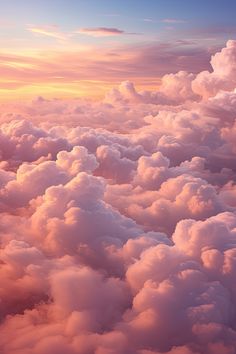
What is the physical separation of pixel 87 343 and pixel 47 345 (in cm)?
1524

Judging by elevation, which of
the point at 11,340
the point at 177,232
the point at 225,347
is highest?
the point at 177,232

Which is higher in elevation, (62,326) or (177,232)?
(177,232)

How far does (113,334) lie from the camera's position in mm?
171750

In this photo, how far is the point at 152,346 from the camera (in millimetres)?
159375

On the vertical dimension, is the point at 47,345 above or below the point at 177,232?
below

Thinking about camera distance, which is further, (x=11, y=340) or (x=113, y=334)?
(x=11, y=340)

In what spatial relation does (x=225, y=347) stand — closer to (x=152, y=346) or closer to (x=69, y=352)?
(x=152, y=346)

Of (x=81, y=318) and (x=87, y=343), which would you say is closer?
(x=87, y=343)

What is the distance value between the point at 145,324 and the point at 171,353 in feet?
43.9

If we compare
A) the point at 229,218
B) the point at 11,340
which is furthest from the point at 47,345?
the point at 229,218

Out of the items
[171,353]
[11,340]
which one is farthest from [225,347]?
[11,340]

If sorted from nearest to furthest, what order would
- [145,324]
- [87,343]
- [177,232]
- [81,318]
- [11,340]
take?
1. [177,232]
2. [145,324]
3. [87,343]
4. [81,318]
5. [11,340]

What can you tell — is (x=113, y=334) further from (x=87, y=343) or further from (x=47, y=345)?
(x=47, y=345)

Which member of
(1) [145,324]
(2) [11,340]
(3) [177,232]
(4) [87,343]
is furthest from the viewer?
(2) [11,340]
